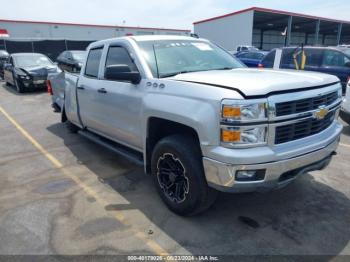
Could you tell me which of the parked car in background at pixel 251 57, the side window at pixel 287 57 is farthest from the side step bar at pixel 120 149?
the parked car in background at pixel 251 57

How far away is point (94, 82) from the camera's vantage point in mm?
4625

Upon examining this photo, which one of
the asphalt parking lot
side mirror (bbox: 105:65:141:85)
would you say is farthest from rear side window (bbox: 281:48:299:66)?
side mirror (bbox: 105:65:141:85)

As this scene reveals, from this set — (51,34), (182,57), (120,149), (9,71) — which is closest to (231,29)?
(51,34)

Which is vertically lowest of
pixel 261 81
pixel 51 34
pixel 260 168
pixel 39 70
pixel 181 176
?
pixel 181 176

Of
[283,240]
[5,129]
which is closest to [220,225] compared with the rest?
[283,240]

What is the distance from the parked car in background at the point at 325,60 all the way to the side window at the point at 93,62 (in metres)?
6.12

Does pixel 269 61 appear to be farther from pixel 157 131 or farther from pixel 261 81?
pixel 261 81

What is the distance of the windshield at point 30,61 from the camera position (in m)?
13.4

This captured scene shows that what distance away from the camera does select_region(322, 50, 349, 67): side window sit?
9.38 m

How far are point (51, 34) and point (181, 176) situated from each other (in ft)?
138

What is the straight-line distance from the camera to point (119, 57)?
13.6 ft

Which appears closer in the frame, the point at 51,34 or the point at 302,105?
the point at 302,105

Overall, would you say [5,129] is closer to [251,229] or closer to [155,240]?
[155,240]

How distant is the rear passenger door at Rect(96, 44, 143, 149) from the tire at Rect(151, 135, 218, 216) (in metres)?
0.55
